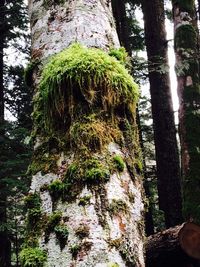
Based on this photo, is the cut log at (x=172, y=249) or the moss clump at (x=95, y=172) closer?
the moss clump at (x=95, y=172)

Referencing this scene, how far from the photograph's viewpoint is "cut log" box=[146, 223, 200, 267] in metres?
5.07

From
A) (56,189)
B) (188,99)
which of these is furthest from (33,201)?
(188,99)

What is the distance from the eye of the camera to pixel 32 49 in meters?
2.11

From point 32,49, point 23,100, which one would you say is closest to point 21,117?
point 23,100

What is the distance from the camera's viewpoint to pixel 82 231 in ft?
4.71

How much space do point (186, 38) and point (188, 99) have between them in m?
1.39

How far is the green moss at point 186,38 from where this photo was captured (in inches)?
333

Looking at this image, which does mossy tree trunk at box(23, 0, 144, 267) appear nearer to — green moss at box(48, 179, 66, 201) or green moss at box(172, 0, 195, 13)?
green moss at box(48, 179, 66, 201)

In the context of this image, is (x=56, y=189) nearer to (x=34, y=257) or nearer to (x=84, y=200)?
(x=84, y=200)

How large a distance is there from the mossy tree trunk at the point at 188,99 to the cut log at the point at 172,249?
170cm

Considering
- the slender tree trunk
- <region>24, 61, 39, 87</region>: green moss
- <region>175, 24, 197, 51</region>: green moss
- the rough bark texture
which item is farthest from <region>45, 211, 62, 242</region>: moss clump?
the slender tree trunk

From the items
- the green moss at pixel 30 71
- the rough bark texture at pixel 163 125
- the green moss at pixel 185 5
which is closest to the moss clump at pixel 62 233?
the green moss at pixel 30 71

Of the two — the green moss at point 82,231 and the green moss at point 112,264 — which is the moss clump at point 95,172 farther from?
the green moss at point 112,264

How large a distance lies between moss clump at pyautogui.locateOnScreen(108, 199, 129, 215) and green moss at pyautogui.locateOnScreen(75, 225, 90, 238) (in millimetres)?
125
